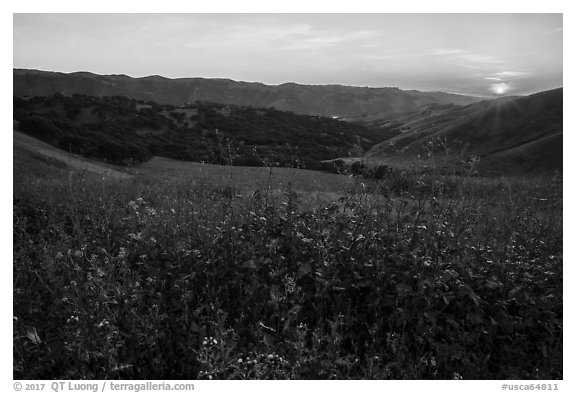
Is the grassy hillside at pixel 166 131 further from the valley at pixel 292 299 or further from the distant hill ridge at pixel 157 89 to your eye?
the distant hill ridge at pixel 157 89

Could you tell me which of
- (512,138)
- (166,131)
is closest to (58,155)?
(166,131)

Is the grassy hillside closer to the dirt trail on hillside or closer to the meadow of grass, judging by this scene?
the dirt trail on hillside

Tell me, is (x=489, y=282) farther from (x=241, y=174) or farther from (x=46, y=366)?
(x=241, y=174)

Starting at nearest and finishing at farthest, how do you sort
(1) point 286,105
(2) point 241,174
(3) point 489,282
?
(3) point 489,282
(2) point 241,174
(1) point 286,105

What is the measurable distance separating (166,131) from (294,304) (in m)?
39.9

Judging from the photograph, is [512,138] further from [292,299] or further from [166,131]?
[292,299]

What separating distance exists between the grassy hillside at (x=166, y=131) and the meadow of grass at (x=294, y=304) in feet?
57.4

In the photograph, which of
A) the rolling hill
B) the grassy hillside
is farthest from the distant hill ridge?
the rolling hill

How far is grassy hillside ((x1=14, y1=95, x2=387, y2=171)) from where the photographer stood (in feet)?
79.7

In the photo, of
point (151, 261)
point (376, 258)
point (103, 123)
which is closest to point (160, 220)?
point (151, 261)

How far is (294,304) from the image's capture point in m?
4.25

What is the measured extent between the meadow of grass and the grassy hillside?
17.5m

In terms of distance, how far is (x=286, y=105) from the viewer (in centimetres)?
19388
